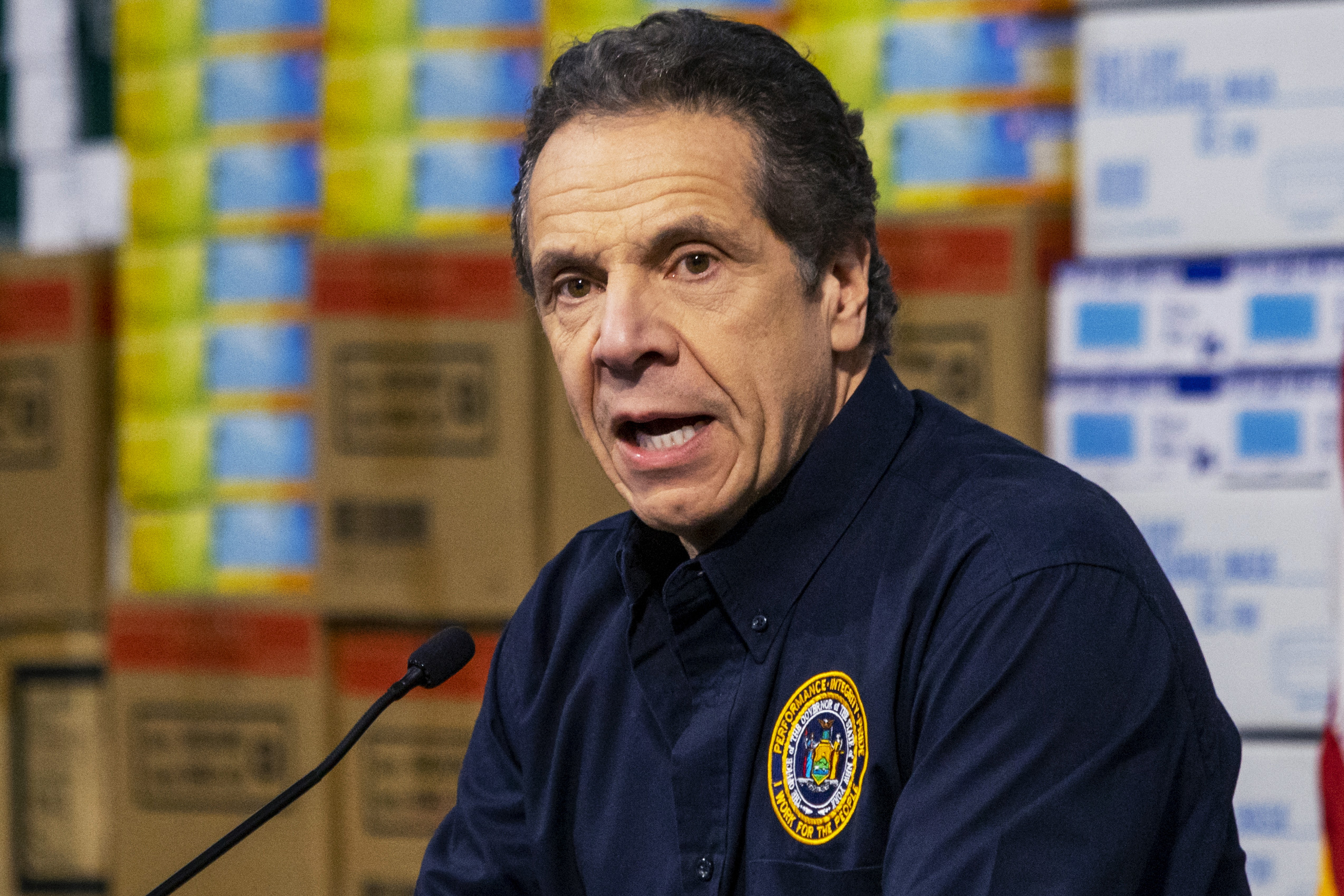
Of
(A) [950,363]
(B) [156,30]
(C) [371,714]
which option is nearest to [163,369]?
(B) [156,30]

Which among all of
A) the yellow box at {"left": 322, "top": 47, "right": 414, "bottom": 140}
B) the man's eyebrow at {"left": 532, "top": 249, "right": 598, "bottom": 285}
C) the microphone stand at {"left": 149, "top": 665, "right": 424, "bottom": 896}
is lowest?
the microphone stand at {"left": 149, "top": 665, "right": 424, "bottom": 896}

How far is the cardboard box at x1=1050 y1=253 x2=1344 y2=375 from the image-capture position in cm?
194

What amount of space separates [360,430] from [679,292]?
1.35 metres

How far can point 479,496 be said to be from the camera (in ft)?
7.54

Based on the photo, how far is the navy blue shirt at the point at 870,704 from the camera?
0.84 metres

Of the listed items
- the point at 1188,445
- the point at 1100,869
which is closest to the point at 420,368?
the point at 1188,445

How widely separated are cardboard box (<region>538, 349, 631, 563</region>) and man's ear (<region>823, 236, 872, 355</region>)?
107cm

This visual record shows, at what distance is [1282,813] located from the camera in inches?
76.5

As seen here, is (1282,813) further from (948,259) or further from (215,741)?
(215,741)

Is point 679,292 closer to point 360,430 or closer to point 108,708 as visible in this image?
point 360,430

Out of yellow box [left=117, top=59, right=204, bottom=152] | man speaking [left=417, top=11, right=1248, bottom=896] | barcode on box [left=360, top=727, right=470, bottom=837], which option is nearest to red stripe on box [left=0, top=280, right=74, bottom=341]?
yellow box [left=117, top=59, right=204, bottom=152]

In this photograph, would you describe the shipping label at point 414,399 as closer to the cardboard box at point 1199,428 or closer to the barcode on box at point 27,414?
the barcode on box at point 27,414

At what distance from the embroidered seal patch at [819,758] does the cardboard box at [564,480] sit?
1.23 m

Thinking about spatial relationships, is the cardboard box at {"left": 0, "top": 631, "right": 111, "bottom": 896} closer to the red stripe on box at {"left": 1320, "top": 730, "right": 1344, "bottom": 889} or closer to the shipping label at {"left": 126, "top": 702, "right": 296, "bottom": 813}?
the shipping label at {"left": 126, "top": 702, "right": 296, "bottom": 813}
